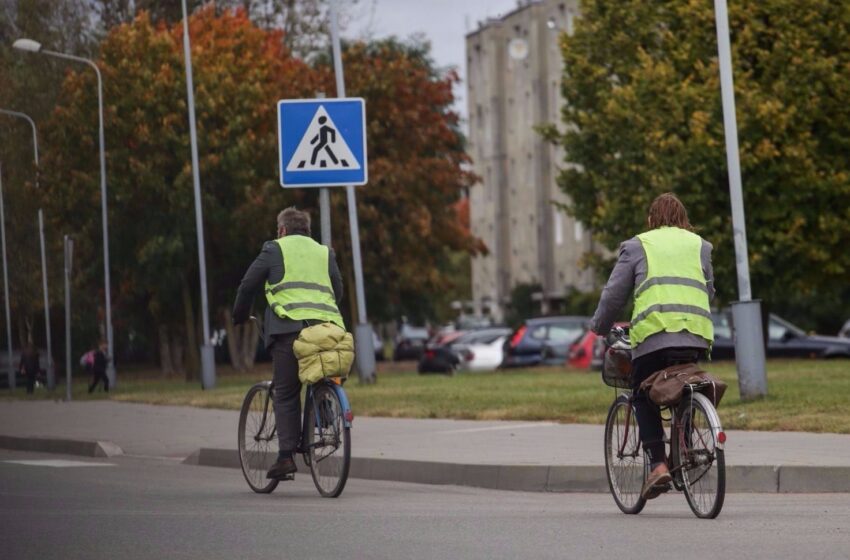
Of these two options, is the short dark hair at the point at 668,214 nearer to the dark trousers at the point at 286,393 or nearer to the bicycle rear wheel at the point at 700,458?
the bicycle rear wheel at the point at 700,458

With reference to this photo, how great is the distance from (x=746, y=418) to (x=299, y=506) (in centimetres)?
664

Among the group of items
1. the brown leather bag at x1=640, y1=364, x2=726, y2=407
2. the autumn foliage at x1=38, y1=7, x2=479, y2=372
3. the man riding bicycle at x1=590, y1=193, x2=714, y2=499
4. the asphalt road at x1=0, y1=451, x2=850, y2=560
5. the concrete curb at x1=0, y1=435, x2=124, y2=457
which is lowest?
the concrete curb at x1=0, y1=435, x2=124, y2=457

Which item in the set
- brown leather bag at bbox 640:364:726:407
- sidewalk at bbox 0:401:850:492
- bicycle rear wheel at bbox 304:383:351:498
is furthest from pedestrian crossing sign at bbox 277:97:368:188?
brown leather bag at bbox 640:364:726:407

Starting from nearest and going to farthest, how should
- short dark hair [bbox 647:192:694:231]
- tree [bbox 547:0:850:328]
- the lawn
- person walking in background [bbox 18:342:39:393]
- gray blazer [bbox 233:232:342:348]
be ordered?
short dark hair [bbox 647:192:694:231] < gray blazer [bbox 233:232:342:348] < the lawn < tree [bbox 547:0:850:328] < person walking in background [bbox 18:342:39:393]

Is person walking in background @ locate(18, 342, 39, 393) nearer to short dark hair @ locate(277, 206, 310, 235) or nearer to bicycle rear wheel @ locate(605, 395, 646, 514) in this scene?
short dark hair @ locate(277, 206, 310, 235)

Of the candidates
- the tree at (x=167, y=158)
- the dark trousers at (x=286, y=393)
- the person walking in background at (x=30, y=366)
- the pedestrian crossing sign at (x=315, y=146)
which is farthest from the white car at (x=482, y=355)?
the dark trousers at (x=286, y=393)

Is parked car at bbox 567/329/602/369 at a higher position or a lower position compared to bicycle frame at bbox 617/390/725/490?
lower

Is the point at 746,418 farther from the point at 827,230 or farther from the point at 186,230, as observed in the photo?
the point at 186,230

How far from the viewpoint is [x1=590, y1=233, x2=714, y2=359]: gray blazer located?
35.2ft

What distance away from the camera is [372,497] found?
42.3 feet

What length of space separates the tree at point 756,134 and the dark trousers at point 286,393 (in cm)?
2646

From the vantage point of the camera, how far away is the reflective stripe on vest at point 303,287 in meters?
12.8

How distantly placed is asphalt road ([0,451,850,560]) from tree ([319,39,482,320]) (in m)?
33.9

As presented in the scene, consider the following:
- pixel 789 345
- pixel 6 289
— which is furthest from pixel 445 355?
pixel 6 289
